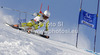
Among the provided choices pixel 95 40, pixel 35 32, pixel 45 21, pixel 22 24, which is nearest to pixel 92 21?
pixel 95 40

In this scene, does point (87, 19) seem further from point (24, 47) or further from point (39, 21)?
point (24, 47)

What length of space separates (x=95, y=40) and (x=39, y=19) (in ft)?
21.5

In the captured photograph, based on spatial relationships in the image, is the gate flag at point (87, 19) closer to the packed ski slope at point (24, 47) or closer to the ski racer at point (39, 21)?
the ski racer at point (39, 21)

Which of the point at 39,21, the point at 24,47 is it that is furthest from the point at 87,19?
the point at 24,47

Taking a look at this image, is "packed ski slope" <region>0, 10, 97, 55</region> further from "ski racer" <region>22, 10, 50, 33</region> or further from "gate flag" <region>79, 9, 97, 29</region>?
"ski racer" <region>22, 10, 50, 33</region>

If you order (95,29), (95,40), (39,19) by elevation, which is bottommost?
(95,40)

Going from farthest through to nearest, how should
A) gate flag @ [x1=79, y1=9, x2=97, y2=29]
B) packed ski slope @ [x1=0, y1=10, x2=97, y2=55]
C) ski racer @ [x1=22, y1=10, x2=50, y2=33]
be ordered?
ski racer @ [x1=22, y1=10, x2=50, y2=33] → gate flag @ [x1=79, y1=9, x2=97, y2=29] → packed ski slope @ [x1=0, y1=10, x2=97, y2=55]

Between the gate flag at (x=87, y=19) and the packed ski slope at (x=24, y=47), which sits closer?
the packed ski slope at (x=24, y=47)

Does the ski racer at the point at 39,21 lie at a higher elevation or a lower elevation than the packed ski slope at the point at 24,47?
higher

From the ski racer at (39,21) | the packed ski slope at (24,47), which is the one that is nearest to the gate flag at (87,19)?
the ski racer at (39,21)

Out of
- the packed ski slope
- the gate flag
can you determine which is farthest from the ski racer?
the packed ski slope

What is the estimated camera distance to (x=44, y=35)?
1620cm

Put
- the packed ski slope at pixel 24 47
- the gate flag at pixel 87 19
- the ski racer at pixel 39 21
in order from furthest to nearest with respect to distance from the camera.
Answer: the ski racer at pixel 39 21 → the gate flag at pixel 87 19 → the packed ski slope at pixel 24 47

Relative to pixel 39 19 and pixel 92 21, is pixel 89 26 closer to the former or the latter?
pixel 92 21
